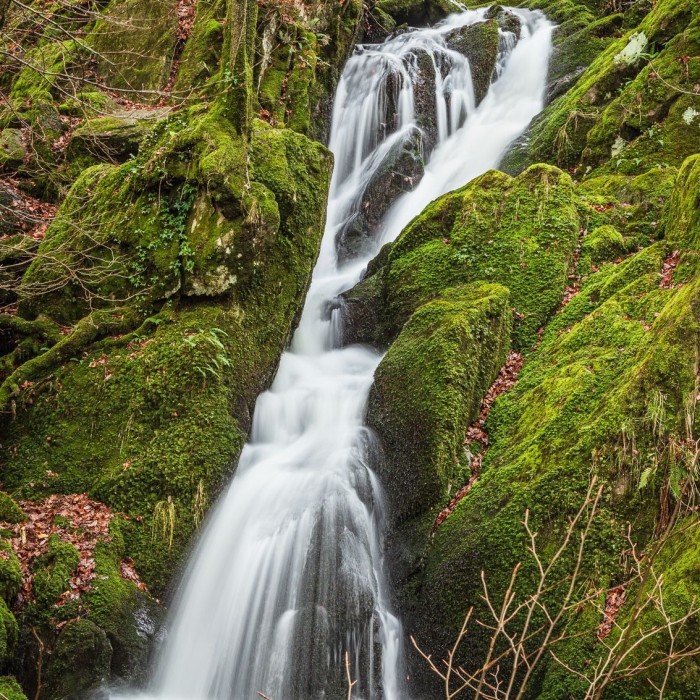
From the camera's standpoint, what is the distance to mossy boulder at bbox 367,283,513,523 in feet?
22.0

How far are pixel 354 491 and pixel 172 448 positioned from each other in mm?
2008

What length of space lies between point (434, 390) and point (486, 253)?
278 centimetres

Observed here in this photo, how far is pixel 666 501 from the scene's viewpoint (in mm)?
4996

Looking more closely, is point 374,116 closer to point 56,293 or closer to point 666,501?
point 56,293

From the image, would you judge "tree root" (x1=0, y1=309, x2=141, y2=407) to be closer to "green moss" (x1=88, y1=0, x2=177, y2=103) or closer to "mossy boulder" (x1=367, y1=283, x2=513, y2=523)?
"mossy boulder" (x1=367, y1=283, x2=513, y2=523)

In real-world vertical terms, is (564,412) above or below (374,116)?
below

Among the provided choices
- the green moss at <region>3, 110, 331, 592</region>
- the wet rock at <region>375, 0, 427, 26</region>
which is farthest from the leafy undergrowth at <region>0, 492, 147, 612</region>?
the wet rock at <region>375, 0, 427, 26</region>

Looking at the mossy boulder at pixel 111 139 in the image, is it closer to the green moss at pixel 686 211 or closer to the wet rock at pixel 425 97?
the wet rock at pixel 425 97

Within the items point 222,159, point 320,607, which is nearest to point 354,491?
point 320,607

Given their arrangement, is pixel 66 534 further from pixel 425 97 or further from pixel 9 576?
pixel 425 97

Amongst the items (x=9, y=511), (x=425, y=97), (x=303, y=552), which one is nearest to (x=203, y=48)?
(x=425, y=97)

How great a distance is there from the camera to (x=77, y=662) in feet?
17.0

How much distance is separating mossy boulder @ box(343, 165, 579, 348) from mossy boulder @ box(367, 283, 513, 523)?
20.2 inches

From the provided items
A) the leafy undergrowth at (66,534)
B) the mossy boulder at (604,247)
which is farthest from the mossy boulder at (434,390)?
the leafy undergrowth at (66,534)
